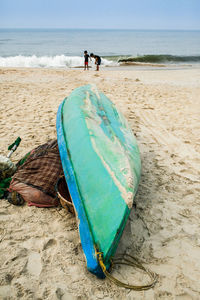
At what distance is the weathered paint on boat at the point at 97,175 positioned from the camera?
6.23ft

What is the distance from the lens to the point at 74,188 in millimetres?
2242

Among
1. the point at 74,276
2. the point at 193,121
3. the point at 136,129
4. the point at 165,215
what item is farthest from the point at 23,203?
the point at 193,121

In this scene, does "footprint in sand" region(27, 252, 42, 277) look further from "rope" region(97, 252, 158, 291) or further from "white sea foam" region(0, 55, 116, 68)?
"white sea foam" region(0, 55, 116, 68)

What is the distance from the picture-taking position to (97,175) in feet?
7.43

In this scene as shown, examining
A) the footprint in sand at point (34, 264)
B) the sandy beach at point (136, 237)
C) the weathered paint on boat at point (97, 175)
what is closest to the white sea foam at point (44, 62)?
the sandy beach at point (136, 237)

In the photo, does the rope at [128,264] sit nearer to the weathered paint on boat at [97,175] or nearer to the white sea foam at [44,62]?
the weathered paint on boat at [97,175]

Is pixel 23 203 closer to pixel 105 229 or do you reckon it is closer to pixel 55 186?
pixel 55 186

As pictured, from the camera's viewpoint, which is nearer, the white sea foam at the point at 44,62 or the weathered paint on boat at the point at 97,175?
the weathered paint on boat at the point at 97,175

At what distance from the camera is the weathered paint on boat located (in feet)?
6.23

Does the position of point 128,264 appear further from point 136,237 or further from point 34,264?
point 34,264

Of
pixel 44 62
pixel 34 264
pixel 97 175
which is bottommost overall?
pixel 34 264

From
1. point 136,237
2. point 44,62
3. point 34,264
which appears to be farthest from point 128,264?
point 44,62

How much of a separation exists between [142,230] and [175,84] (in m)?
8.42

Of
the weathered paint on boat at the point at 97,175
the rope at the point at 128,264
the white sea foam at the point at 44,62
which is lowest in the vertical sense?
the rope at the point at 128,264
